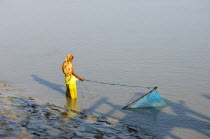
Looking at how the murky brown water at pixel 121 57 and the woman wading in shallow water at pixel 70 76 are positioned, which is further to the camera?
the woman wading in shallow water at pixel 70 76

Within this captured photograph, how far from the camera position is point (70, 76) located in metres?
9.64

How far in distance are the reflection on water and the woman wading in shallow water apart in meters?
0.16

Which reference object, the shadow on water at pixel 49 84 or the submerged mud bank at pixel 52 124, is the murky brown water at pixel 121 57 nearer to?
the shadow on water at pixel 49 84

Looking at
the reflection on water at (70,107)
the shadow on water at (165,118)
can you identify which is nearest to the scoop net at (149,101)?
the shadow on water at (165,118)

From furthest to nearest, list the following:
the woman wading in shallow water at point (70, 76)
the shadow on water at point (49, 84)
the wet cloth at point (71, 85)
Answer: the shadow on water at point (49, 84)
the wet cloth at point (71, 85)
the woman wading in shallow water at point (70, 76)

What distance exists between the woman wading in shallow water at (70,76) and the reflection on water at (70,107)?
16cm

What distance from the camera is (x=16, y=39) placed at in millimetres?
18703

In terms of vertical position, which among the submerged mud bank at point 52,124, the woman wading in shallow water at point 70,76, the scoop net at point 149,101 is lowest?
the submerged mud bank at point 52,124

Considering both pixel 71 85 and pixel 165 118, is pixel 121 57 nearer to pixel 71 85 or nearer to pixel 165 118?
pixel 71 85

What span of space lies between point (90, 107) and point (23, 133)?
2856 millimetres

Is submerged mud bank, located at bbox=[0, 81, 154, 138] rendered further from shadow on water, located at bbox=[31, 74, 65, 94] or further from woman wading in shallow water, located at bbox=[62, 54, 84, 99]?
shadow on water, located at bbox=[31, 74, 65, 94]

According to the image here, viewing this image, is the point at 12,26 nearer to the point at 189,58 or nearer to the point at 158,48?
the point at 158,48

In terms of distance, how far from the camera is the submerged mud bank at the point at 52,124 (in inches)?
281

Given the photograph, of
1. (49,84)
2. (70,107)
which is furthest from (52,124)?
(49,84)
